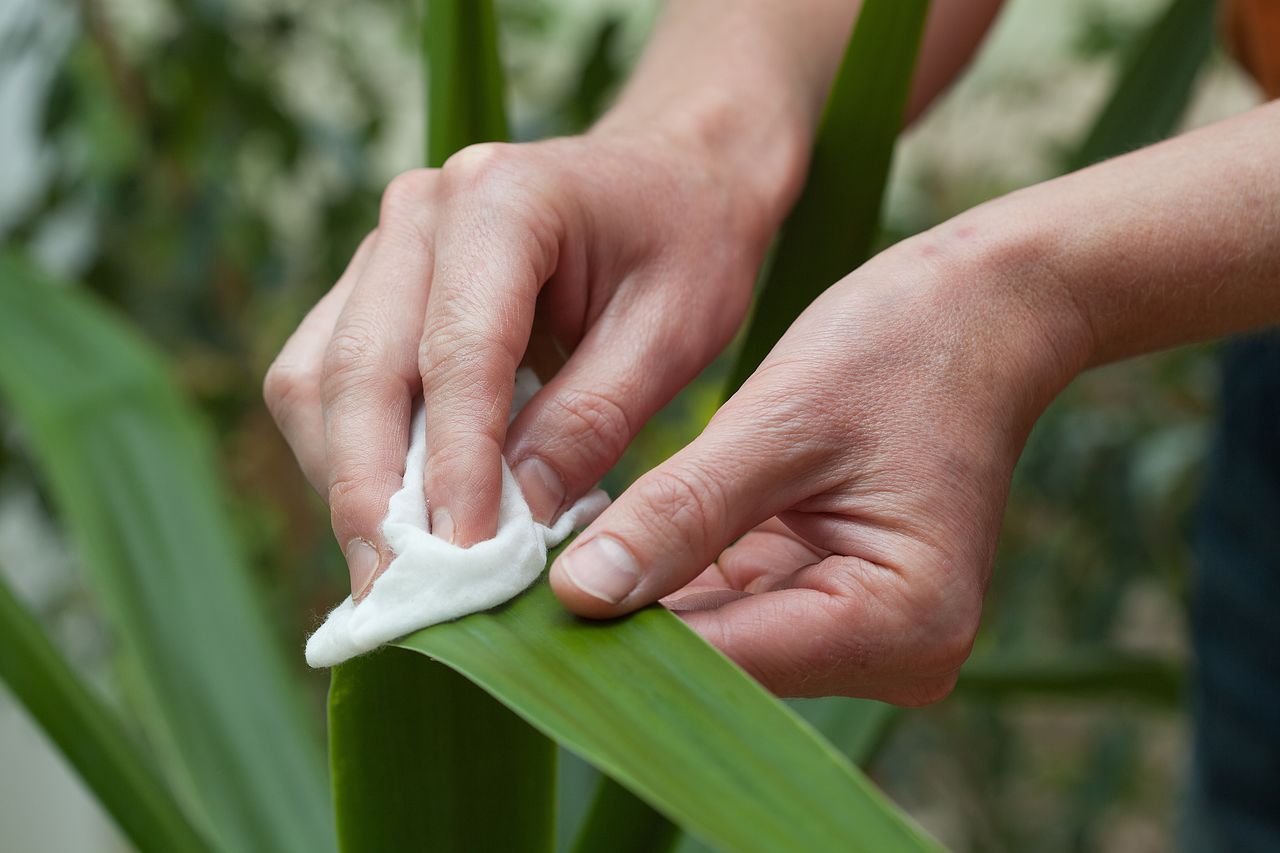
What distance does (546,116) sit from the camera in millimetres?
963

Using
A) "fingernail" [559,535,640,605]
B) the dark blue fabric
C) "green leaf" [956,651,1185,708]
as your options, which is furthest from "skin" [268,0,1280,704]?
the dark blue fabric

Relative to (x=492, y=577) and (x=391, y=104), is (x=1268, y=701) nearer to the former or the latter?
(x=492, y=577)

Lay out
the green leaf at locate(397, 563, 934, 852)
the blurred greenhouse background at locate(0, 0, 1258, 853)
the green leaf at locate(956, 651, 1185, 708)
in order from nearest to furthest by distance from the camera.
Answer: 1. the green leaf at locate(397, 563, 934, 852)
2. the green leaf at locate(956, 651, 1185, 708)
3. the blurred greenhouse background at locate(0, 0, 1258, 853)

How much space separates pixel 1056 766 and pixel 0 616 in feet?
4.65

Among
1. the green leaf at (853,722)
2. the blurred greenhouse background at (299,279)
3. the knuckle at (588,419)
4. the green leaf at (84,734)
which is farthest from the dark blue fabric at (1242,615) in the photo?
the green leaf at (84,734)

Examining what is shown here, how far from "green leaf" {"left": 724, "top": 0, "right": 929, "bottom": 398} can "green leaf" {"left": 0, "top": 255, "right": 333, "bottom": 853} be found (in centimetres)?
27

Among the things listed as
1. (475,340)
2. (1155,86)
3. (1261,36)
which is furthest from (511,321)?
(1261,36)

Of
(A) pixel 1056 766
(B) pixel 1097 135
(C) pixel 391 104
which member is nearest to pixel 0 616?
(B) pixel 1097 135

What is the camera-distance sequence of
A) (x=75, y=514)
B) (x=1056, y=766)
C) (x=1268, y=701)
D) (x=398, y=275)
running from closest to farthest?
(x=398, y=275), (x=75, y=514), (x=1268, y=701), (x=1056, y=766)

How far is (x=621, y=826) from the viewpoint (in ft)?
1.24

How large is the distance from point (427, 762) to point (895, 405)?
0.17 meters

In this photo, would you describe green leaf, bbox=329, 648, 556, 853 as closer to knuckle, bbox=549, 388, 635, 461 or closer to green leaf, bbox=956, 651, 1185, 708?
knuckle, bbox=549, 388, 635, 461

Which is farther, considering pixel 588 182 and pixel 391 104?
pixel 391 104

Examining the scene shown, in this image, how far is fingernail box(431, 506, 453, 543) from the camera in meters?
0.32
